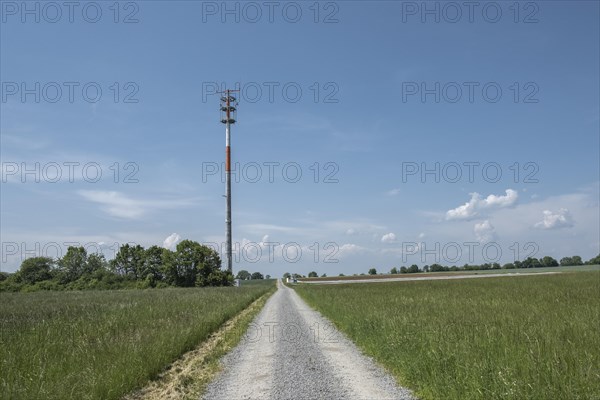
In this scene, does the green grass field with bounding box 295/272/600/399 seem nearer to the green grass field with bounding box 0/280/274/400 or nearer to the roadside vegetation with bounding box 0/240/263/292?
the green grass field with bounding box 0/280/274/400

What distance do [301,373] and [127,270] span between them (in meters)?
125

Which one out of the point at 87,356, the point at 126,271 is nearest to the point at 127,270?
the point at 126,271

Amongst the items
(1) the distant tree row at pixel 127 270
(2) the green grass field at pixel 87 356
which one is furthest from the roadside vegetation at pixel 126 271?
(2) the green grass field at pixel 87 356

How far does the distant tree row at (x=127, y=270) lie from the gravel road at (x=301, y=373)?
8547cm

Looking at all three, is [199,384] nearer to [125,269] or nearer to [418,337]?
[418,337]

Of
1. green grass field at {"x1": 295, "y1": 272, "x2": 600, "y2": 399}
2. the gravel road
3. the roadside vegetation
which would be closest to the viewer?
green grass field at {"x1": 295, "y1": 272, "x2": 600, "y2": 399}

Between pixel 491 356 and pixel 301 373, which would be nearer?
pixel 491 356

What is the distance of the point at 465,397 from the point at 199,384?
18.5 ft

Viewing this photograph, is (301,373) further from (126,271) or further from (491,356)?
(126,271)

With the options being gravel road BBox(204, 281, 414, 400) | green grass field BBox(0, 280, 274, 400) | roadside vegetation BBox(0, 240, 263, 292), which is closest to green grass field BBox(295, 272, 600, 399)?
gravel road BBox(204, 281, 414, 400)

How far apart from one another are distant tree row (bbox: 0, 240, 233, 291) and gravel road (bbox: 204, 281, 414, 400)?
85470 mm

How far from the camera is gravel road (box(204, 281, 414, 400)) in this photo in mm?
8609

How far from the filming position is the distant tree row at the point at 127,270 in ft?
337

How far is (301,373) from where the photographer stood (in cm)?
1035
